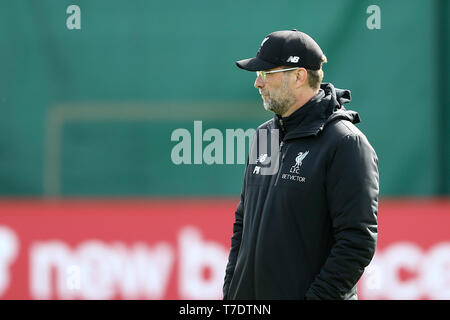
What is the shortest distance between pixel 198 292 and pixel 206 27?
6.55 ft

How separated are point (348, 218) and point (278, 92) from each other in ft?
1.87

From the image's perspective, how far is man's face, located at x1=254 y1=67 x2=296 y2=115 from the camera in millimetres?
3125

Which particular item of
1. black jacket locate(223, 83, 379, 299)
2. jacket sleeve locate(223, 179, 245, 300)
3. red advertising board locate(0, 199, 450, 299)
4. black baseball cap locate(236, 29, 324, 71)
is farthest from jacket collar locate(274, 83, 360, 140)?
red advertising board locate(0, 199, 450, 299)

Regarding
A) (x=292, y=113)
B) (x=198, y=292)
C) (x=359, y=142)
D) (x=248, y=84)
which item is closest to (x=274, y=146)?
(x=292, y=113)

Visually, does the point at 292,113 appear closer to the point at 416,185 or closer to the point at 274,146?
the point at 274,146

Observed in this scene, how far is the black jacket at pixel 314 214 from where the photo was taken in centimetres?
288

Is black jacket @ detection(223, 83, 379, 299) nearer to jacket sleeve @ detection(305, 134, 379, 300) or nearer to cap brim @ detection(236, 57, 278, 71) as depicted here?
jacket sleeve @ detection(305, 134, 379, 300)

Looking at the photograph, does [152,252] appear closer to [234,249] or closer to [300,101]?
[234,249]

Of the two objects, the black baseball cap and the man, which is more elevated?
the black baseball cap

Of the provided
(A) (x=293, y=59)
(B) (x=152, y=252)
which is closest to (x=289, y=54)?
(A) (x=293, y=59)

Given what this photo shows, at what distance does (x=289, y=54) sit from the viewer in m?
3.12

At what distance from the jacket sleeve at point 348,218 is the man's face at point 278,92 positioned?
0.99 feet

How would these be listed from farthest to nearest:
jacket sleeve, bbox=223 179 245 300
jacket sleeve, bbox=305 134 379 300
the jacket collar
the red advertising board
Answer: the red advertising board → jacket sleeve, bbox=223 179 245 300 → the jacket collar → jacket sleeve, bbox=305 134 379 300

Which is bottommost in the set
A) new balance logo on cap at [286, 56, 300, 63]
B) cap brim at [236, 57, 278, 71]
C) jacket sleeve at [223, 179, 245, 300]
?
jacket sleeve at [223, 179, 245, 300]
